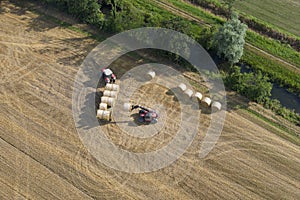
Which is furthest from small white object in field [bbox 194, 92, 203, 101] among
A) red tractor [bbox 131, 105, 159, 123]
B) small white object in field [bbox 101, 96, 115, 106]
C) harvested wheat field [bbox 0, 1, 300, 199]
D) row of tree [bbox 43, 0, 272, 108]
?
small white object in field [bbox 101, 96, 115, 106]

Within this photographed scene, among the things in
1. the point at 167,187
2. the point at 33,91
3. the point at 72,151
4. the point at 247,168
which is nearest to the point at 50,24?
the point at 33,91

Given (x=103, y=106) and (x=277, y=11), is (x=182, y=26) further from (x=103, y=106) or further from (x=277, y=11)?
(x=277, y=11)

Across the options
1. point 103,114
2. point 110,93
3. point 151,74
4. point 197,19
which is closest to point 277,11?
point 197,19

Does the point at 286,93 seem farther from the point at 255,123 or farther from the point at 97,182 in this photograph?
the point at 97,182

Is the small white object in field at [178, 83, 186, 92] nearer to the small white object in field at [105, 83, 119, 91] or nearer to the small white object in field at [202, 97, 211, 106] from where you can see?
the small white object in field at [202, 97, 211, 106]

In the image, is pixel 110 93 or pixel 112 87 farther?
pixel 112 87

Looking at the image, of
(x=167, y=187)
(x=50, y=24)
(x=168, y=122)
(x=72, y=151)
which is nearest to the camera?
(x=167, y=187)

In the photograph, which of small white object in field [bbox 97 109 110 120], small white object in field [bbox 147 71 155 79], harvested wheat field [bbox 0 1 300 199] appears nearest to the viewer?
harvested wheat field [bbox 0 1 300 199]
